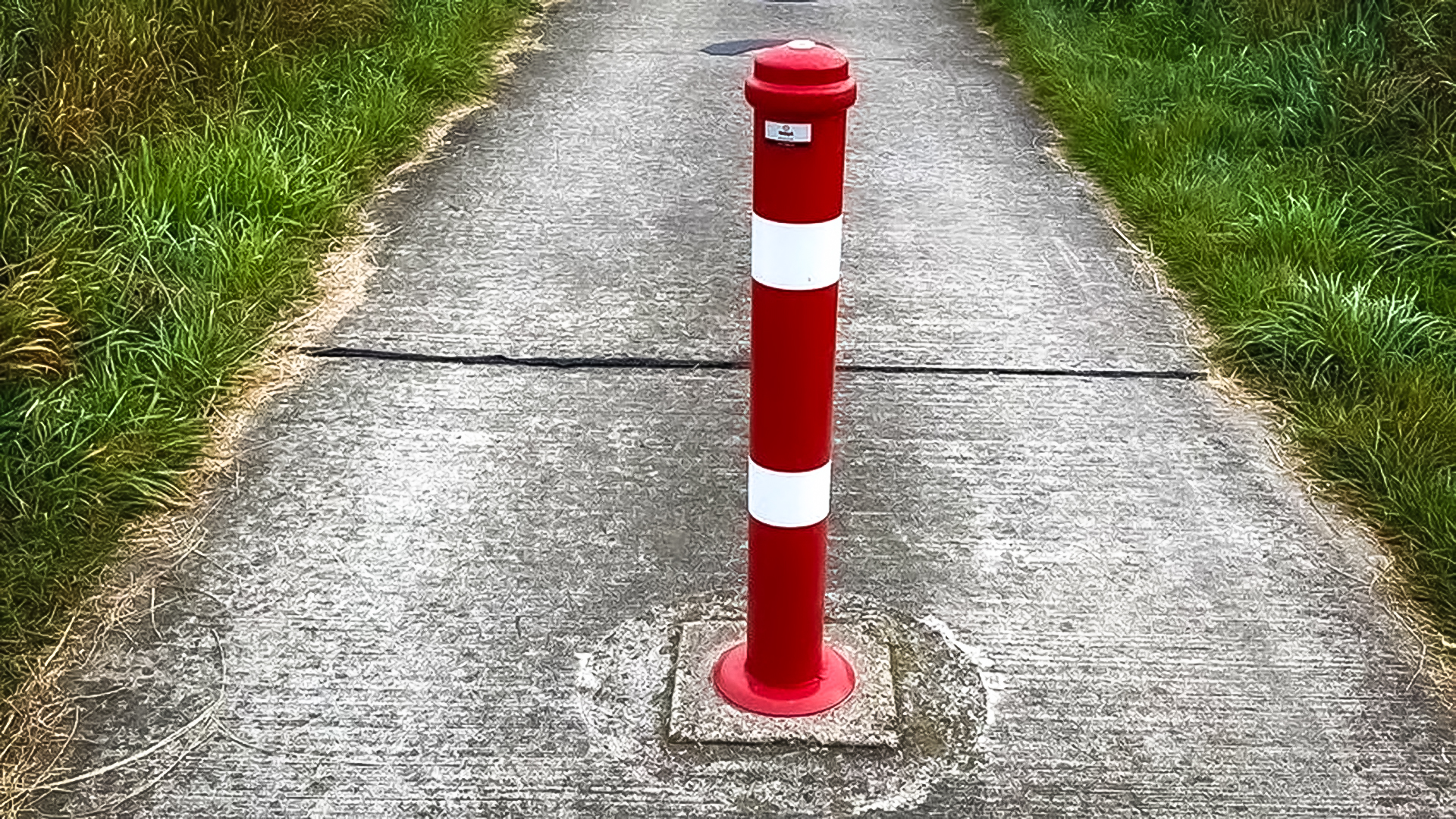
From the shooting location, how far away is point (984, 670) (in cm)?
283

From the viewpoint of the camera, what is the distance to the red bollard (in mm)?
2158

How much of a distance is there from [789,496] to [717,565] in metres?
0.75

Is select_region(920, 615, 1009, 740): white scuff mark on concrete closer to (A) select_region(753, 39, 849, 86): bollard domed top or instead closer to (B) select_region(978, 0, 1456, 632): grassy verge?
(B) select_region(978, 0, 1456, 632): grassy verge

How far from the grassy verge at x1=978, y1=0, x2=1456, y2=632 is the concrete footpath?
0.18 meters

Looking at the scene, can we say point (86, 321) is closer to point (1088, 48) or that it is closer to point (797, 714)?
point (797, 714)

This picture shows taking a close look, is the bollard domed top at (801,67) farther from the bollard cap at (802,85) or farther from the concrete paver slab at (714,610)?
the concrete paver slab at (714,610)

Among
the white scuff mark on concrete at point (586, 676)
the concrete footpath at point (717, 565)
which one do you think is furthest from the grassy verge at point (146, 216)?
the white scuff mark on concrete at point (586, 676)

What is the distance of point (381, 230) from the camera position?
483 centimetres

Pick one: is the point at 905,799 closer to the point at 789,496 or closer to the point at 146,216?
the point at 789,496

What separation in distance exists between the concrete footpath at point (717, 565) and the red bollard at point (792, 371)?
148mm

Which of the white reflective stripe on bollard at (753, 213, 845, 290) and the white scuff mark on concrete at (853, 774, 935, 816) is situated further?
the white scuff mark on concrete at (853, 774, 935, 816)

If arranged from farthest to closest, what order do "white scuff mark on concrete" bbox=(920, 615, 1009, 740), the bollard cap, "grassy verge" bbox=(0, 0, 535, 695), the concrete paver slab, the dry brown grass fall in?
the dry brown grass < "grassy verge" bbox=(0, 0, 535, 695) < "white scuff mark on concrete" bbox=(920, 615, 1009, 740) < the concrete paver slab < the bollard cap

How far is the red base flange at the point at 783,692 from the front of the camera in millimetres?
2643

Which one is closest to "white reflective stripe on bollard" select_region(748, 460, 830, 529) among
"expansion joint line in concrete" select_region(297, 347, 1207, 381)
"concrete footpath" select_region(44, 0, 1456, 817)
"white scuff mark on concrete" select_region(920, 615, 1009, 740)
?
"concrete footpath" select_region(44, 0, 1456, 817)
